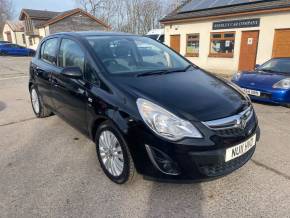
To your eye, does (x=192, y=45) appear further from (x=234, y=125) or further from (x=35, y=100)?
(x=234, y=125)

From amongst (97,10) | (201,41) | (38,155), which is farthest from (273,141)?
(97,10)

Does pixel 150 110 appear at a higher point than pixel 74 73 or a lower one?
lower

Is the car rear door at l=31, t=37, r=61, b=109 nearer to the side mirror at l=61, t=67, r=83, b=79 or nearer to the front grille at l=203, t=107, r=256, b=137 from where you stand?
the side mirror at l=61, t=67, r=83, b=79

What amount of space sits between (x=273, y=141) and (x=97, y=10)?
44.8 metres

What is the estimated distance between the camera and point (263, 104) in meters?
6.55

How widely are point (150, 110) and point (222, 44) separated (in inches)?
498

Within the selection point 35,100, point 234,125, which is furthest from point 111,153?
point 35,100

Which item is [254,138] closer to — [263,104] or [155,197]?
[155,197]

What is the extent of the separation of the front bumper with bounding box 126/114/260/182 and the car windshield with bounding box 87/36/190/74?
104 centimetres

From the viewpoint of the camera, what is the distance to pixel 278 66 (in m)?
7.05

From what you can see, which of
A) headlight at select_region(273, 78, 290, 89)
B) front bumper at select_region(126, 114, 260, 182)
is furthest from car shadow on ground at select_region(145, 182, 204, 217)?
headlight at select_region(273, 78, 290, 89)

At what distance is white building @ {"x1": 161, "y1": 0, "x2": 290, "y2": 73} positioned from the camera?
11422 mm

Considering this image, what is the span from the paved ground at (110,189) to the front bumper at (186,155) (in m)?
0.34

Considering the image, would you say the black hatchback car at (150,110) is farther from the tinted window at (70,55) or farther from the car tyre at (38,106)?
the car tyre at (38,106)
